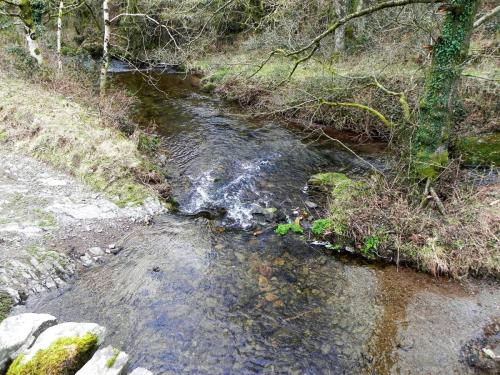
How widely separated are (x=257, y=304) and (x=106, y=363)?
2773 mm

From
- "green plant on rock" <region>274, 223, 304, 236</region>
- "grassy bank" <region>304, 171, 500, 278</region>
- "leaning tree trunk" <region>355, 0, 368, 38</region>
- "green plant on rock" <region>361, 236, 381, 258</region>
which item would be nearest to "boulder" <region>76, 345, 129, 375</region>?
"green plant on rock" <region>274, 223, 304, 236</region>

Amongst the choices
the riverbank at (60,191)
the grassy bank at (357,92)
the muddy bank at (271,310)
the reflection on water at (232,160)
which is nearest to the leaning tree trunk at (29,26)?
the riverbank at (60,191)

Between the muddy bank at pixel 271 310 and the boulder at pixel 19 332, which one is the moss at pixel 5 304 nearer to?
the muddy bank at pixel 271 310

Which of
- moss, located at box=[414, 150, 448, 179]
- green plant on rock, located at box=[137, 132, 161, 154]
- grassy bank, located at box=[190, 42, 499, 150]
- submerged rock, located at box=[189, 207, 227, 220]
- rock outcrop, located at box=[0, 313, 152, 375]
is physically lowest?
submerged rock, located at box=[189, 207, 227, 220]

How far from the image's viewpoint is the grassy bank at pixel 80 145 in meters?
9.41

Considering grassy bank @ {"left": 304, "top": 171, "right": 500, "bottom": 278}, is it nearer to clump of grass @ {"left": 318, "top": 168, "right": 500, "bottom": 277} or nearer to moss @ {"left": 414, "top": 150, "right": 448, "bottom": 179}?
clump of grass @ {"left": 318, "top": 168, "right": 500, "bottom": 277}

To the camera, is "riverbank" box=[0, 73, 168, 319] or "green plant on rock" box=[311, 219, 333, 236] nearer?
"riverbank" box=[0, 73, 168, 319]

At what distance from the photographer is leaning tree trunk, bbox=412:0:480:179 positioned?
701cm

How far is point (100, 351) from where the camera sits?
4.42 meters

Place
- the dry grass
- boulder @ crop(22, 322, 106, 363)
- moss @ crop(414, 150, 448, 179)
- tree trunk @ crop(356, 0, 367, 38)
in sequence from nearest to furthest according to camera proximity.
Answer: boulder @ crop(22, 322, 106, 363) → the dry grass → moss @ crop(414, 150, 448, 179) → tree trunk @ crop(356, 0, 367, 38)

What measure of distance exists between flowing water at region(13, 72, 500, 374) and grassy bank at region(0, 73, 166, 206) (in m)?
1.32

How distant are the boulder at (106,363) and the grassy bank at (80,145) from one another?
4.92m

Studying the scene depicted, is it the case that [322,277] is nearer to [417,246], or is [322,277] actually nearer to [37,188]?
[417,246]

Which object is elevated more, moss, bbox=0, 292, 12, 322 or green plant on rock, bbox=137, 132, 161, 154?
green plant on rock, bbox=137, 132, 161, 154
